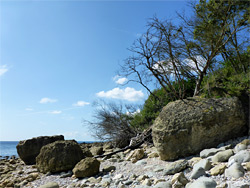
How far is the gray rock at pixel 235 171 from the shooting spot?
374 centimetres

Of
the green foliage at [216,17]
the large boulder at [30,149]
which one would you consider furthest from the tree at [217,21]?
the large boulder at [30,149]

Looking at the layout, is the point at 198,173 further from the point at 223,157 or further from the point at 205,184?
the point at 223,157

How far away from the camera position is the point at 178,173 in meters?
4.41

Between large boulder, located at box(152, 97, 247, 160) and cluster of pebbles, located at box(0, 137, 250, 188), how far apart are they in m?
0.33

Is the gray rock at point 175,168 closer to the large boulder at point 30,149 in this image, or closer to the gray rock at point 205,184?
the gray rock at point 205,184

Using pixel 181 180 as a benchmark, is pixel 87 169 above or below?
above

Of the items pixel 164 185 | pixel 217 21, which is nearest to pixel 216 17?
pixel 217 21

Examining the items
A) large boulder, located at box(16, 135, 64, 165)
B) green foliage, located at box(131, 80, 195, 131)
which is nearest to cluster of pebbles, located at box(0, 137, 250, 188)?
large boulder, located at box(16, 135, 64, 165)

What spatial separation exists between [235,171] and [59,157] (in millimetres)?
5861

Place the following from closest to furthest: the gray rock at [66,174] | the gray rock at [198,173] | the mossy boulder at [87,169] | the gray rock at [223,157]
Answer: the gray rock at [198,173]
the gray rock at [223,157]
the mossy boulder at [87,169]
the gray rock at [66,174]

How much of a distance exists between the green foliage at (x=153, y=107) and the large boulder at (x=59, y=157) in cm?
476

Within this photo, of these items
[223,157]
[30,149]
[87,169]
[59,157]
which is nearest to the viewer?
[223,157]

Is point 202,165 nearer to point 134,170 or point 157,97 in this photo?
point 134,170

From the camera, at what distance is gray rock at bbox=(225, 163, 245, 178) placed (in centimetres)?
374
